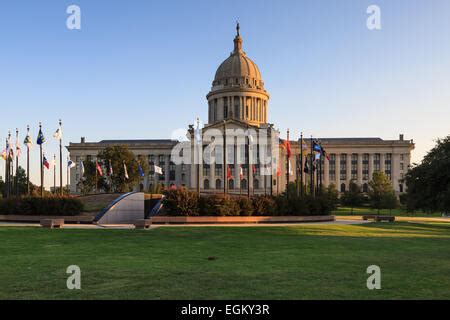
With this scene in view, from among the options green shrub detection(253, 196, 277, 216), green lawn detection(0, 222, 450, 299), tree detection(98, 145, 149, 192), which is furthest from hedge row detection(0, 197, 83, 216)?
tree detection(98, 145, 149, 192)

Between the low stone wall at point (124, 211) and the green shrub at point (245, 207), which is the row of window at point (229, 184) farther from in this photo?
the green shrub at point (245, 207)

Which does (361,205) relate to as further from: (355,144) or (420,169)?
(420,169)

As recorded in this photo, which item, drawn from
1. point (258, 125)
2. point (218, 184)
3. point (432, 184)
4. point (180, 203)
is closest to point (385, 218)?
point (432, 184)

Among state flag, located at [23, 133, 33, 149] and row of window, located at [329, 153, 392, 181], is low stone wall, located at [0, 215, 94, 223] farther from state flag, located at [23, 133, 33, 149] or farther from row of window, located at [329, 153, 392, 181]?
row of window, located at [329, 153, 392, 181]

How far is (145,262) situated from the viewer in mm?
15109

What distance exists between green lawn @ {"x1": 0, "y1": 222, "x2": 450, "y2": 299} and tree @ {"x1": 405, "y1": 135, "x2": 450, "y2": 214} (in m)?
16.8

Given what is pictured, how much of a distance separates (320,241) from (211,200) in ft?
56.2

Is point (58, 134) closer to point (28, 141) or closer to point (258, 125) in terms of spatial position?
point (28, 141)

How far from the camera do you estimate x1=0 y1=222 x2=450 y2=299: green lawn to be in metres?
10.6

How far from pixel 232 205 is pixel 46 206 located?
17.1 m

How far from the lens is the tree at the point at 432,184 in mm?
37562

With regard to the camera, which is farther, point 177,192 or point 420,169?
point 420,169

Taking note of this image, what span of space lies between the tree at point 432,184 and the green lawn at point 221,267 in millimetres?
16823
